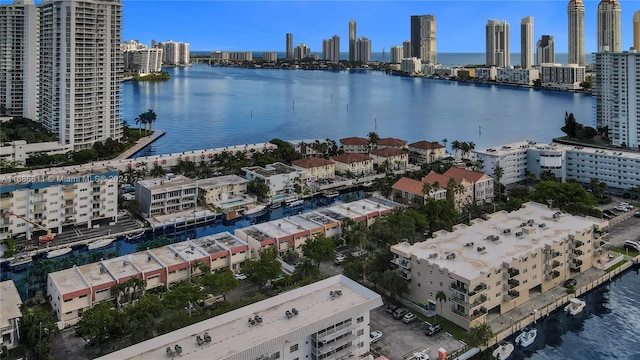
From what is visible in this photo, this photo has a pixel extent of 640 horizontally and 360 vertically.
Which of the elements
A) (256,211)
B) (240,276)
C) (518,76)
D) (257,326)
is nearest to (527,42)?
(518,76)

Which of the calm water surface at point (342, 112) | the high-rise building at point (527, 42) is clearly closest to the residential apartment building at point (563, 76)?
the calm water surface at point (342, 112)

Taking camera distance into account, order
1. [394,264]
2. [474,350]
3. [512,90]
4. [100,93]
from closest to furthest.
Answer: [474,350]
[394,264]
[100,93]
[512,90]

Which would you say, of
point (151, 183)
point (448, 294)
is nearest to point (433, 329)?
point (448, 294)

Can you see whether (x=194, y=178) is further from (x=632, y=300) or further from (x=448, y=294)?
(x=632, y=300)

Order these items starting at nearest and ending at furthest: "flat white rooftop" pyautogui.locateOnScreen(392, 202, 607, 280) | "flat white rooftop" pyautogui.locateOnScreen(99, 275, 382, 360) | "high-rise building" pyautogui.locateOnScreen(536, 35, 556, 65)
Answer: "flat white rooftop" pyautogui.locateOnScreen(99, 275, 382, 360) < "flat white rooftop" pyautogui.locateOnScreen(392, 202, 607, 280) < "high-rise building" pyautogui.locateOnScreen(536, 35, 556, 65)

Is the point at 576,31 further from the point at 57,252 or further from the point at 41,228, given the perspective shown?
the point at 57,252

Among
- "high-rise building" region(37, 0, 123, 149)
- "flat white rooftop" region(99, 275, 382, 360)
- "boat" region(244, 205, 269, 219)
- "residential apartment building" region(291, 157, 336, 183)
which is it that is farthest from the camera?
"high-rise building" region(37, 0, 123, 149)

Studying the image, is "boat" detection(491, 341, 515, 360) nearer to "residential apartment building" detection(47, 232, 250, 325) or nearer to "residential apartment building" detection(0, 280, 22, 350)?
"residential apartment building" detection(47, 232, 250, 325)

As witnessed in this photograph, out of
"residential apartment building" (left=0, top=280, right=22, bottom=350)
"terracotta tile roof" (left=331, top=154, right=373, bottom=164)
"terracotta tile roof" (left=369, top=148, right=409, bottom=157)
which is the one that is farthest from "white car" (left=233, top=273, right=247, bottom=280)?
"terracotta tile roof" (left=369, top=148, right=409, bottom=157)
